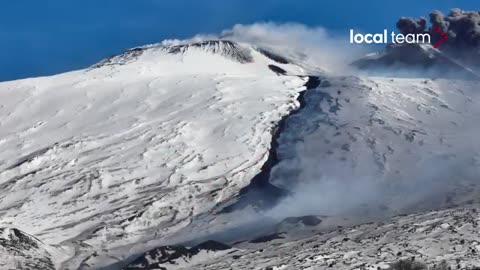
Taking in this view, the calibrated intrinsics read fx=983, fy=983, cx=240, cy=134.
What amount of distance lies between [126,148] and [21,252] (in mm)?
20810

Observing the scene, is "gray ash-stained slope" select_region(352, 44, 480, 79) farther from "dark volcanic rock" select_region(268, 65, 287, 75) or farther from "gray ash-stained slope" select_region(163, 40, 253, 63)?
"gray ash-stained slope" select_region(163, 40, 253, 63)

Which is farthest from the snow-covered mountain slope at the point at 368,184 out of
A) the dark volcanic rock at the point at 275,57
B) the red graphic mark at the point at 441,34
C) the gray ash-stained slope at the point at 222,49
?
the red graphic mark at the point at 441,34

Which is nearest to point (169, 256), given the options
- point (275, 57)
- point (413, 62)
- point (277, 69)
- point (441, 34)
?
point (277, 69)

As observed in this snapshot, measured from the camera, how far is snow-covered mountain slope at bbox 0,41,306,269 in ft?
161

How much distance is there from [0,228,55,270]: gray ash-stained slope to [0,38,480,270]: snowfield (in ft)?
0.30

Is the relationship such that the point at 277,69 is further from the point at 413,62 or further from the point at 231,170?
the point at 231,170

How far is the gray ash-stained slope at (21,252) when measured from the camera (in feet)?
133

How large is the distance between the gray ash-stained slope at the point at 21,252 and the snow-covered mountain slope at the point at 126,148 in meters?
1.50

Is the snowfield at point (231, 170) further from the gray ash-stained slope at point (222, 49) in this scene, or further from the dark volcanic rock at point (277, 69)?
the gray ash-stained slope at point (222, 49)

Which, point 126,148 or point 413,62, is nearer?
point 126,148

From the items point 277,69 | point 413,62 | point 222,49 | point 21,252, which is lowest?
point 21,252

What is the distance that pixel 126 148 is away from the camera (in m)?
62.1

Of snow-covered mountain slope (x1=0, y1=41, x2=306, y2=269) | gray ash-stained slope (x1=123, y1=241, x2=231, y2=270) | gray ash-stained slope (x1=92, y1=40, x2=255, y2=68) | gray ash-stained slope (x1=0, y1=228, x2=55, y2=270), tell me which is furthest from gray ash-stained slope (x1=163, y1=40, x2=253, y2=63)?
gray ash-stained slope (x1=123, y1=241, x2=231, y2=270)

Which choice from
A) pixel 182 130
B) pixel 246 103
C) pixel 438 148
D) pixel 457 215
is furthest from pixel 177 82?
pixel 457 215
